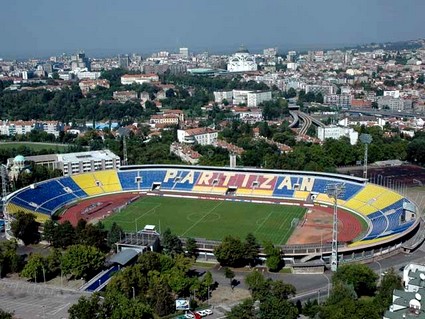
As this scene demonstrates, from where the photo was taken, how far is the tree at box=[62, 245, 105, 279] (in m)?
29.4

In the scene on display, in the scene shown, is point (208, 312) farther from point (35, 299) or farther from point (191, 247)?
point (35, 299)

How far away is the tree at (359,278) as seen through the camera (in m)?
26.6

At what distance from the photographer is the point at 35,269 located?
96.4ft

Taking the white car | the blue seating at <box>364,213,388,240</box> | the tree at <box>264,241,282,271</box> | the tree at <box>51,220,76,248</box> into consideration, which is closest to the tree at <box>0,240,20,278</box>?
the tree at <box>51,220,76,248</box>

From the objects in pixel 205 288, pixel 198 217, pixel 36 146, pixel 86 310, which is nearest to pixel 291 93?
pixel 36 146

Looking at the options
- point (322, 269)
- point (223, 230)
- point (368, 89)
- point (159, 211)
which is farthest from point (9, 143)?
point (368, 89)

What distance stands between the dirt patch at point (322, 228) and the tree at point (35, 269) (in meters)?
15.5

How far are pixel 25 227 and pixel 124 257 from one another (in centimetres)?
882

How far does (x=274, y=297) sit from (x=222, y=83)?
108 meters

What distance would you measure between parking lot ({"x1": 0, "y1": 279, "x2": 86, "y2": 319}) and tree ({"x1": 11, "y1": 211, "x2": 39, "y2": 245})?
6.20 metres

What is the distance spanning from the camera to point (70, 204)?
45.2 metres

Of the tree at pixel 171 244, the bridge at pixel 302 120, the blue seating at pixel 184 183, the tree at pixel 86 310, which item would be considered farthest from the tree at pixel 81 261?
the bridge at pixel 302 120

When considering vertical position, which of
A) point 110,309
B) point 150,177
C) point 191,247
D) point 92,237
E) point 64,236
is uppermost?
point 110,309

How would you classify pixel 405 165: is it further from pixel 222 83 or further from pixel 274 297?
pixel 222 83
